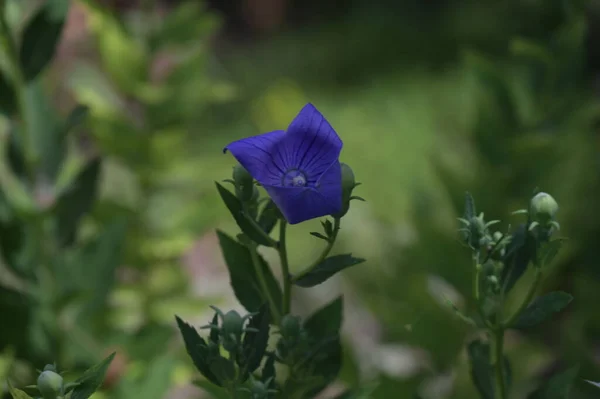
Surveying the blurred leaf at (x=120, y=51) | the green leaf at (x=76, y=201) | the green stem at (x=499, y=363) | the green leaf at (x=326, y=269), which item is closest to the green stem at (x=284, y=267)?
the green leaf at (x=326, y=269)

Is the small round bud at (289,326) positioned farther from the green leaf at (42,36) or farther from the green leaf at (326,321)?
the green leaf at (42,36)

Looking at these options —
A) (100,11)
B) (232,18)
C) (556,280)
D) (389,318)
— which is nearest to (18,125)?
(100,11)

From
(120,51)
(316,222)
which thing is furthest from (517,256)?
(316,222)

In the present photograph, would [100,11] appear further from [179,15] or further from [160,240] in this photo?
[160,240]

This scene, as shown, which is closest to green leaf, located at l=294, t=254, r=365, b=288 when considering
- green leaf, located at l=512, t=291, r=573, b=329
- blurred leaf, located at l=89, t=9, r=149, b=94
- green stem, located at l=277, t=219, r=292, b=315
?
green stem, located at l=277, t=219, r=292, b=315

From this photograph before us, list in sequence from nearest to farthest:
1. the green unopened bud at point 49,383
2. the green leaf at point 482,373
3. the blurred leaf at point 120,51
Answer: the green unopened bud at point 49,383
the green leaf at point 482,373
the blurred leaf at point 120,51

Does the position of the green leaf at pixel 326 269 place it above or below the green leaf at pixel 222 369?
above

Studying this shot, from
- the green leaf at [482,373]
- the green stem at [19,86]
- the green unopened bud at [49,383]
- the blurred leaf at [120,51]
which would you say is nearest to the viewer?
the green unopened bud at [49,383]
